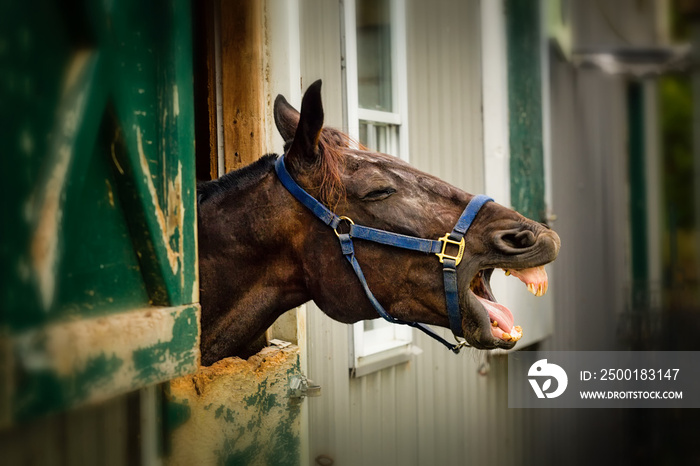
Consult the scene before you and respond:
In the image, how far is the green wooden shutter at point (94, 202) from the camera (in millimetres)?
1226

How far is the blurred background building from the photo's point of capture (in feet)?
4.33

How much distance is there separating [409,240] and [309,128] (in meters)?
0.50

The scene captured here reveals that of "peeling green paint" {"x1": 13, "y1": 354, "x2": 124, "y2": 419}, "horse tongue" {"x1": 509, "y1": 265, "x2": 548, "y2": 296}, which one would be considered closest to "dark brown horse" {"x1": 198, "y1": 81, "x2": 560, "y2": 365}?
"horse tongue" {"x1": 509, "y1": 265, "x2": 548, "y2": 296}

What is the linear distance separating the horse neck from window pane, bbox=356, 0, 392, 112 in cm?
169

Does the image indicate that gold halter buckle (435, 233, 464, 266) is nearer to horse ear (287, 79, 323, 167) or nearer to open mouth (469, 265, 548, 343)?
open mouth (469, 265, 548, 343)

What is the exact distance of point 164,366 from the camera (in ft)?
5.17

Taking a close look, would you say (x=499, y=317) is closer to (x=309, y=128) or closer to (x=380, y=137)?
(x=309, y=128)

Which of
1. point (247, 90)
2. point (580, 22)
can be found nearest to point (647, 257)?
point (580, 22)

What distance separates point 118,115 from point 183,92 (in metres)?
0.23

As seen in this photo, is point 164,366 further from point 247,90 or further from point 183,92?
point 247,90

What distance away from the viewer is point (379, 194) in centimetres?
211
